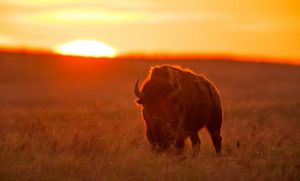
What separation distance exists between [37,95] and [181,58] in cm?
2544

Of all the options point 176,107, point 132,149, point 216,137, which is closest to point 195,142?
point 216,137

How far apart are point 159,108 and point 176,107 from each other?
584mm

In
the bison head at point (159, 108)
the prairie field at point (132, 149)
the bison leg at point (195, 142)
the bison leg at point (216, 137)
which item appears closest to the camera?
the prairie field at point (132, 149)

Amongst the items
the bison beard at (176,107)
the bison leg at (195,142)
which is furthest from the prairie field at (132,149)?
the bison beard at (176,107)

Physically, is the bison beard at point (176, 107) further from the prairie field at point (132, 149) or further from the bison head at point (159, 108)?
the prairie field at point (132, 149)

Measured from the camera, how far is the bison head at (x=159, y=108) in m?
12.2

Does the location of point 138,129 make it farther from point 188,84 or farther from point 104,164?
point 104,164

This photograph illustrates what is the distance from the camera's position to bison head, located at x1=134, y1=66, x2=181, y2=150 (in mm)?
12219

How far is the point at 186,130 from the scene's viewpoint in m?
13.3

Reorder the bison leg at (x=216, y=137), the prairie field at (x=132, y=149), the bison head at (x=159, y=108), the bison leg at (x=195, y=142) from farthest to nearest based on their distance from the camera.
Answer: the bison leg at (x=216, y=137), the bison leg at (x=195, y=142), the bison head at (x=159, y=108), the prairie field at (x=132, y=149)

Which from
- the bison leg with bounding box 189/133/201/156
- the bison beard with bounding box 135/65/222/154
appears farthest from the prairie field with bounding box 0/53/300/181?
the bison beard with bounding box 135/65/222/154

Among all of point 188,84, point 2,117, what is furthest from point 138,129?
point 2,117

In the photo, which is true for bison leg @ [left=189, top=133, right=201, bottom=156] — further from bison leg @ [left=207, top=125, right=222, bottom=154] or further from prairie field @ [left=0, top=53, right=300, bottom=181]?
bison leg @ [left=207, top=125, right=222, bottom=154]

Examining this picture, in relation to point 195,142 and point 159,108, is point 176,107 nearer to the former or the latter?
point 159,108
